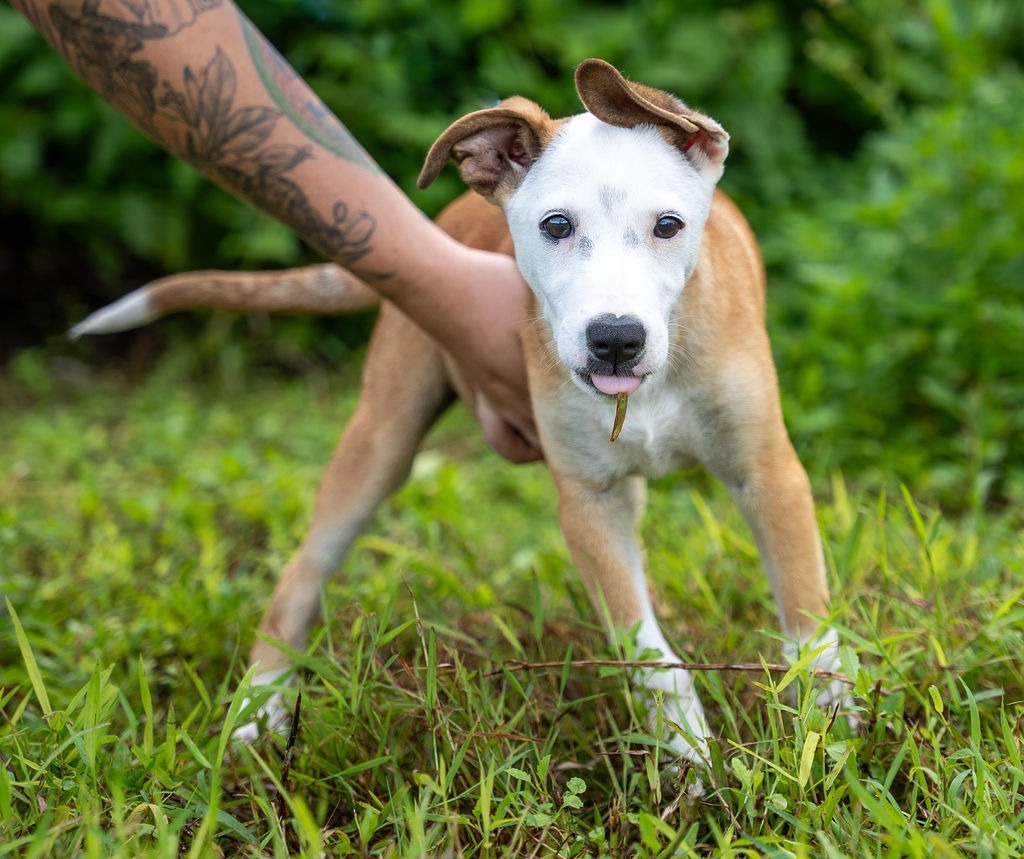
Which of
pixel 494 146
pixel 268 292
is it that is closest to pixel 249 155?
pixel 494 146

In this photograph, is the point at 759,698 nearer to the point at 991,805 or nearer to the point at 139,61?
the point at 991,805

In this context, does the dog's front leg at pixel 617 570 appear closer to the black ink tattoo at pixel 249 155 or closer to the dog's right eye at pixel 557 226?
the dog's right eye at pixel 557 226

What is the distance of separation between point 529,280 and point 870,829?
1.41 meters

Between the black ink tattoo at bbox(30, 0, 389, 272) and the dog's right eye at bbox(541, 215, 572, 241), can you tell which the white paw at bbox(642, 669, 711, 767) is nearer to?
the dog's right eye at bbox(541, 215, 572, 241)

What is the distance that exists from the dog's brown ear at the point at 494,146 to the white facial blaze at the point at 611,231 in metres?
0.07

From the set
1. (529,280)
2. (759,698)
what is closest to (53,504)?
(529,280)

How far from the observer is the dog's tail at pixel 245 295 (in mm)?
3650

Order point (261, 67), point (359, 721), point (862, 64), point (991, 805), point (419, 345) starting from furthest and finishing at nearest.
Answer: point (862, 64) → point (419, 345) → point (261, 67) → point (359, 721) → point (991, 805)

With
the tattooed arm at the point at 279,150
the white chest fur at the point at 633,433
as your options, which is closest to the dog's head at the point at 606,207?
the white chest fur at the point at 633,433

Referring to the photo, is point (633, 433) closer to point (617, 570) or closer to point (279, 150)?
point (617, 570)

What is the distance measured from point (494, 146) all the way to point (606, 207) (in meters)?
0.43

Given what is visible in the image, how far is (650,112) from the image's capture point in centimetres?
247

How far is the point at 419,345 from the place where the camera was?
343 centimetres

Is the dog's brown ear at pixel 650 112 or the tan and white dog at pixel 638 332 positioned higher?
the dog's brown ear at pixel 650 112
